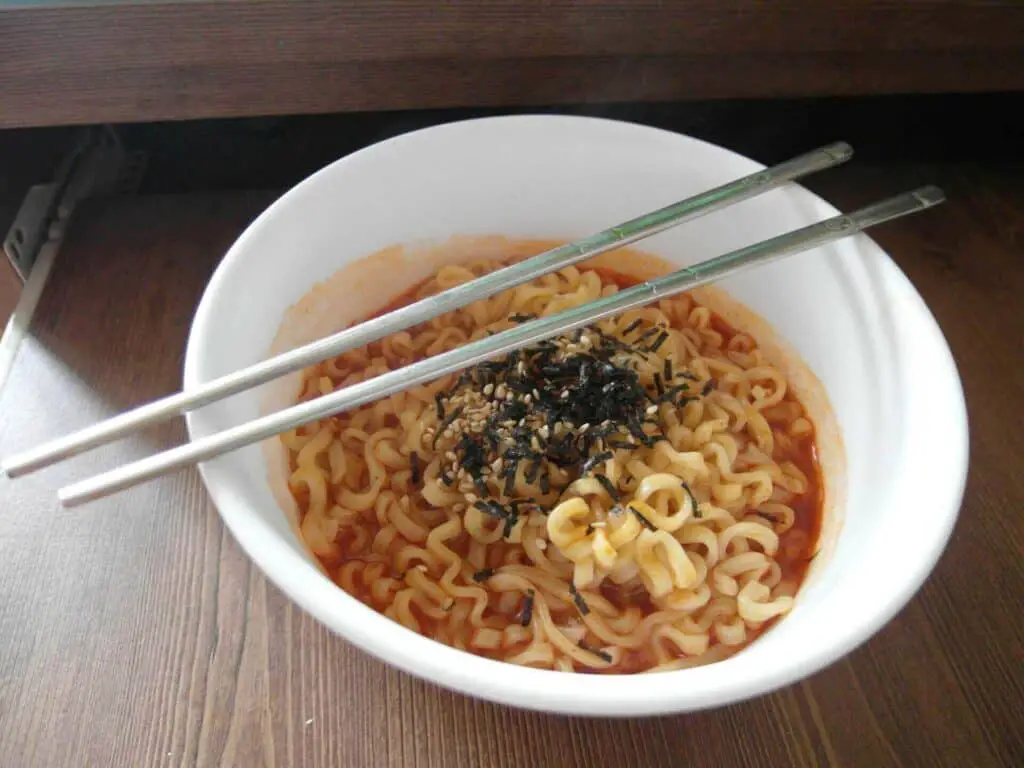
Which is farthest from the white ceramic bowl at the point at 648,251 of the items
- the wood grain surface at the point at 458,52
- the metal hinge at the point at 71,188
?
the metal hinge at the point at 71,188

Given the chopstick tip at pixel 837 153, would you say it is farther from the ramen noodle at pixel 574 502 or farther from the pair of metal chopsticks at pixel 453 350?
the ramen noodle at pixel 574 502

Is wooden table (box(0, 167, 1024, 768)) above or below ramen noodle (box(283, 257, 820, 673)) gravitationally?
below

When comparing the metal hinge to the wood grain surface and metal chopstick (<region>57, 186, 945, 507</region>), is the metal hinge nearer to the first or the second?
the wood grain surface

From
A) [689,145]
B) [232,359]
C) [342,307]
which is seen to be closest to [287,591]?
[232,359]

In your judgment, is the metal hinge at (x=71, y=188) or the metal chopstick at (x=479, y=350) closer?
the metal chopstick at (x=479, y=350)

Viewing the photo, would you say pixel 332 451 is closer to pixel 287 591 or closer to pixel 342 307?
pixel 342 307

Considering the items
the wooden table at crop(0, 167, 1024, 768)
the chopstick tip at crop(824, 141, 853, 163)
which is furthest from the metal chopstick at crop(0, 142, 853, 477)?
the wooden table at crop(0, 167, 1024, 768)
